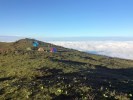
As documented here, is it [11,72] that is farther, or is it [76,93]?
[11,72]

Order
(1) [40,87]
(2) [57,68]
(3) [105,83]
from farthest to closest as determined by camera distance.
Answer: (2) [57,68] < (3) [105,83] < (1) [40,87]

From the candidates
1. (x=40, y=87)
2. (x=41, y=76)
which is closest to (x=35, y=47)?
(x=41, y=76)

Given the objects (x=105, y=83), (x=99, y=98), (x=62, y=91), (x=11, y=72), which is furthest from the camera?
(x=11, y=72)

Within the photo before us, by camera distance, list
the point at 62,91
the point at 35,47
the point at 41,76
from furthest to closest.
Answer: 1. the point at 35,47
2. the point at 41,76
3. the point at 62,91

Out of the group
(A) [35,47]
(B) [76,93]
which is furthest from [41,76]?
(A) [35,47]

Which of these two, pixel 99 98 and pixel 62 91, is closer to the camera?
pixel 99 98

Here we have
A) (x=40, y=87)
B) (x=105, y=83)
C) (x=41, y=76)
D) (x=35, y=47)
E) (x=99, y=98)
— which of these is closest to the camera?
(x=99, y=98)

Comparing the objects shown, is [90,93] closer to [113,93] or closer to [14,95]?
[113,93]

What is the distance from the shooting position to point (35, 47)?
105 meters

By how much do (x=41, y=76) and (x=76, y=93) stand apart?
13562mm

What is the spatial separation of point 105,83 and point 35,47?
71.4m

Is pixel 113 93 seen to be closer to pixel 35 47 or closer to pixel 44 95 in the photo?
pixel 44 95

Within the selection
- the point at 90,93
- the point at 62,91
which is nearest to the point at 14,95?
the point at 62,91

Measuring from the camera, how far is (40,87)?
101ft
